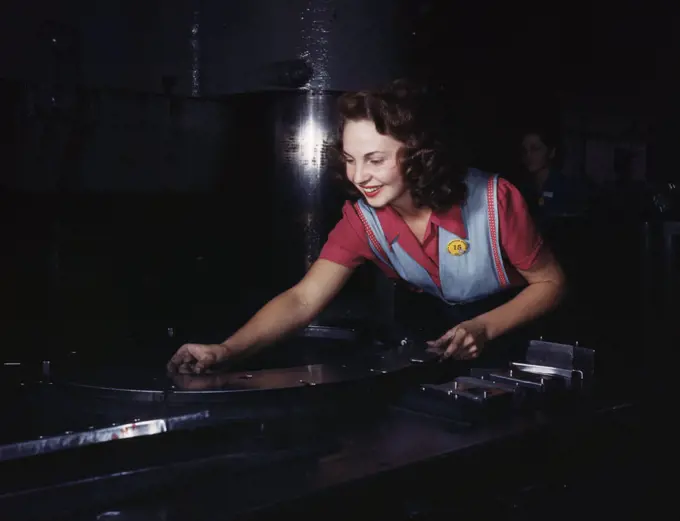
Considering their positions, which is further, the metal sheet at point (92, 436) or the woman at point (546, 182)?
the woman at point (546, 182)

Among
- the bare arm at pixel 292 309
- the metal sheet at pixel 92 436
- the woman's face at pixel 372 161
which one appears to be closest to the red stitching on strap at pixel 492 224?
the woman's face at pixel 372 161

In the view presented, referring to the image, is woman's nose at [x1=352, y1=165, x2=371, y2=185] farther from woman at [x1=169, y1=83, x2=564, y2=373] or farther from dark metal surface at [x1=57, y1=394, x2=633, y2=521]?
dark metal surface at [x1=57, y1=394, x2=633, y2=521]

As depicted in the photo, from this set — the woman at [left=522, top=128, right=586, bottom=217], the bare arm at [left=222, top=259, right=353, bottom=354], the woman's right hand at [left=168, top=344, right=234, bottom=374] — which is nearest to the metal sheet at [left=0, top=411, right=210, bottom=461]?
the woman's right hand at [left=168, top=344, right=234, bottom=374]

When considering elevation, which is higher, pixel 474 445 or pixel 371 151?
pixel 371 151

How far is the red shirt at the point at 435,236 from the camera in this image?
1327 mm

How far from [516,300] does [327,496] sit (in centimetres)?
71

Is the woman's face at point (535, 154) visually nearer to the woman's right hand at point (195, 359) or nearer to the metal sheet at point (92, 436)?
the woman's right hand at point (195, 359)

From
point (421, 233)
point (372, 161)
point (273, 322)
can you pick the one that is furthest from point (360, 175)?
point (273, 322)

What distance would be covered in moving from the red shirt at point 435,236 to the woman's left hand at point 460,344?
0.60 feet

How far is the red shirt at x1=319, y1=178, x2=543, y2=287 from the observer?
1.33 meters

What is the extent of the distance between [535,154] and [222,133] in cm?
66

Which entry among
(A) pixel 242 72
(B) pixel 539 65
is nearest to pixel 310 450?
(A) pixel 242 72

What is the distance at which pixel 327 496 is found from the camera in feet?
2.44

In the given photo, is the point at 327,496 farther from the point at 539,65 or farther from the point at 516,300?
the point at 539,65
